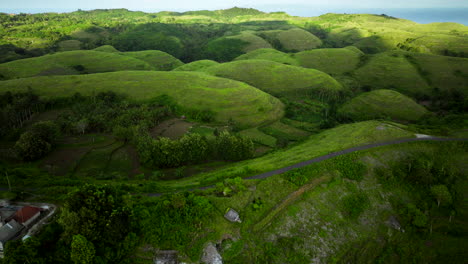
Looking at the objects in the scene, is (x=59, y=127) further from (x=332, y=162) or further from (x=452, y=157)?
(x=452, y=157)

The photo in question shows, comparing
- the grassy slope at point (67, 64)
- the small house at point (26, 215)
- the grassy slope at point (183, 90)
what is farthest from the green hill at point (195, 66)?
the small house at point (26, 215)

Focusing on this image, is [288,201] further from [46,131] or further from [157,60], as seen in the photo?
[157,60]

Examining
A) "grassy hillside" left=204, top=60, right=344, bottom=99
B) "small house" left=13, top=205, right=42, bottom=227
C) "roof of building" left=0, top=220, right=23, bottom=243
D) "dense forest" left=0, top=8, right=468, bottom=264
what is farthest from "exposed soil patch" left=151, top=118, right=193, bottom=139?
"grassy hillside" left=204, top=60, right=344, bottom=99

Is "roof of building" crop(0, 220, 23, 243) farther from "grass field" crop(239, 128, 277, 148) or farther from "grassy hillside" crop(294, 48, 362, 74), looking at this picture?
"grassy hillside" crop(294, 48, 362, 74)

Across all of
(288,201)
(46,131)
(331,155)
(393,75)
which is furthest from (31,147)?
(393,75)

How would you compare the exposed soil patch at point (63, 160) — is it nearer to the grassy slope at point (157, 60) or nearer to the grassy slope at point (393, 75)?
the grassy slope at point (157, 60)
